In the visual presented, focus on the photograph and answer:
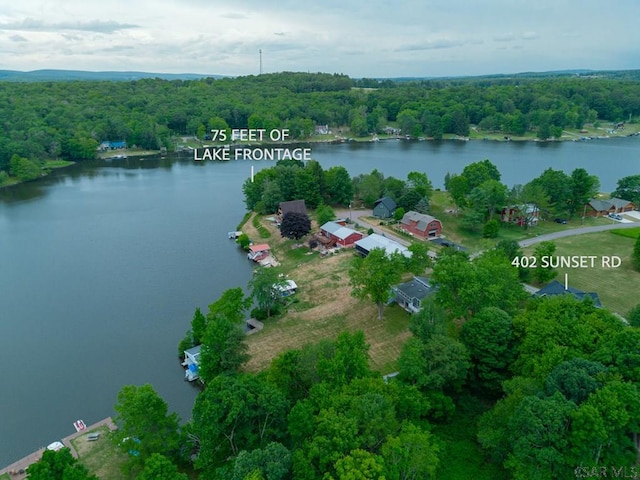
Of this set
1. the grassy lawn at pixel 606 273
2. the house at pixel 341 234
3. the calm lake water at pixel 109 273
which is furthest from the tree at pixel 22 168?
the grassy lawn at pixel 606 273

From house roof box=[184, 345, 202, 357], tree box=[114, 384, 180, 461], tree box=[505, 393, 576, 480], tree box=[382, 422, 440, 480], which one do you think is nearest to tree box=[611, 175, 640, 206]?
tree box=[505, 393, 576, 480]

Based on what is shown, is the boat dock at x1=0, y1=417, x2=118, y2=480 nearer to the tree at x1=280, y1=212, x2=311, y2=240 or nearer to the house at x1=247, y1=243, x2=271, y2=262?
the house at x1=247, y1=243, x2=271, y2=262

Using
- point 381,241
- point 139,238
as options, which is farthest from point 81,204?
point 381,241

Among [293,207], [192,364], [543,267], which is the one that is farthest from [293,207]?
[543,267]

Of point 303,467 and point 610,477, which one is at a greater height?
point 303,467

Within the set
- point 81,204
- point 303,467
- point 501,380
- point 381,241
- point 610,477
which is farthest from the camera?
point 81,204

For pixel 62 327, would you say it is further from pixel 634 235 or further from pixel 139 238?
pixel 634 235

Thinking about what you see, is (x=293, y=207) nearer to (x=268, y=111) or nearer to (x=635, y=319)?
(x=635, y=319)
